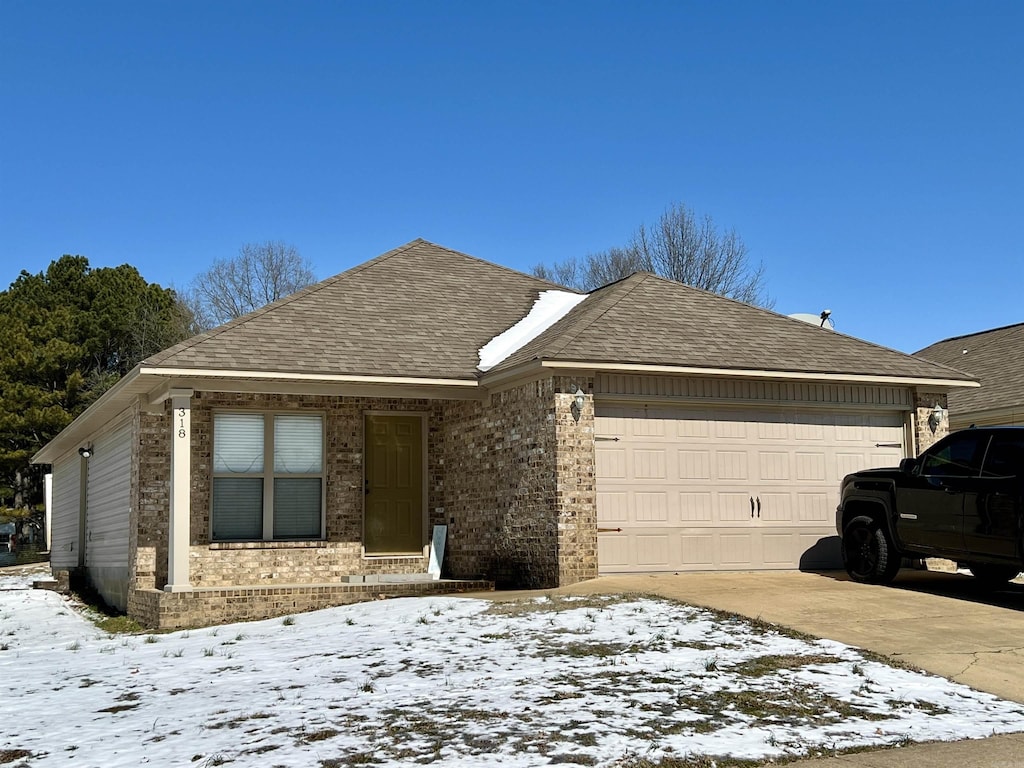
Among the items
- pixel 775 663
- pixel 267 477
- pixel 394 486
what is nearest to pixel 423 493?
pixel 394 486

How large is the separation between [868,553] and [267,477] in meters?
8.12

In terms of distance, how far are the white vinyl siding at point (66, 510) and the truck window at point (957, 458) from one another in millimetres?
17838

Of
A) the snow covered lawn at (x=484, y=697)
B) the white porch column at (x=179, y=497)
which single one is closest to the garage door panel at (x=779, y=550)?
the snow covered lawn at (x=484, y=697)

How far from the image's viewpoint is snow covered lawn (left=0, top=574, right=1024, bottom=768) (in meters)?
6.24

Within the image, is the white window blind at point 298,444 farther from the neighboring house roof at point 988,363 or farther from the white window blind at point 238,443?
the neighboring house roof at point 988,363

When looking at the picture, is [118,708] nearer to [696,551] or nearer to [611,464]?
[611,464]

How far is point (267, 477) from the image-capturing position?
48.3 feet

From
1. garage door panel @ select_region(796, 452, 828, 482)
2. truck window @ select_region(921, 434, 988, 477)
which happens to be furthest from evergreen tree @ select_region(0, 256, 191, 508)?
truck window @ select_region(921, 434, 988, 477)

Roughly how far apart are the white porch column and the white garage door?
5.27 m

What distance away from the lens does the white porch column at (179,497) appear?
→ 43.1ft

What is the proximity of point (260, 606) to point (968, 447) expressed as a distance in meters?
8.45

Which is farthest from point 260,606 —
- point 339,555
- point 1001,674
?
point 1001,674

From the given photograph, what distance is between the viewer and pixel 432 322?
16422mm

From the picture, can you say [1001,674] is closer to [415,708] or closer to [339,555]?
[415,708]
